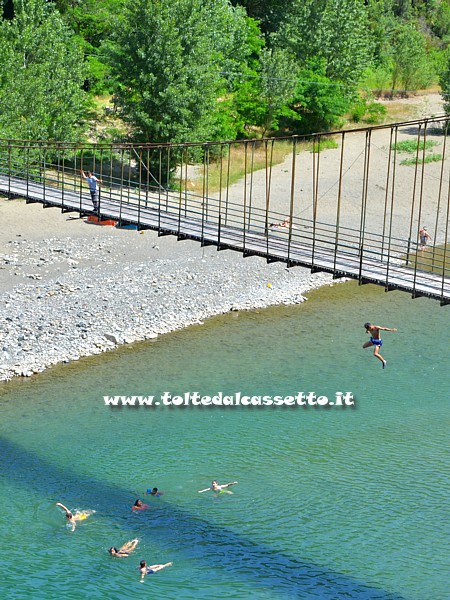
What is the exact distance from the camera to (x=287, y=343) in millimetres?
31922

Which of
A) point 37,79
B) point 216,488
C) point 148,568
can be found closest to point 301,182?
point 37,79

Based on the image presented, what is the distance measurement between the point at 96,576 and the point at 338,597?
4747mm

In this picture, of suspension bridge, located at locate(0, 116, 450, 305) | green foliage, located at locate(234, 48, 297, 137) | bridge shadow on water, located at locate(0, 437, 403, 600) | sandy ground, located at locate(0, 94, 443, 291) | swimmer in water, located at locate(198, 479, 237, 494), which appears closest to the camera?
bridge shadow on water, located at locate(0, 437, 403, 600)

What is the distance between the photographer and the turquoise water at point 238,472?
2002 cm

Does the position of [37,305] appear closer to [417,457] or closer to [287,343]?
[287,343]

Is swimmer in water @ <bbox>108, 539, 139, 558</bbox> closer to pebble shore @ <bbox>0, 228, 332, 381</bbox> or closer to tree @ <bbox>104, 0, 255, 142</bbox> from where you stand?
pebble shore @ <bbox>0, 228, 332, 381</bbox>

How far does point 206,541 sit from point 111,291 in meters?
14.9

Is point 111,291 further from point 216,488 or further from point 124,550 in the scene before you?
point 124,550

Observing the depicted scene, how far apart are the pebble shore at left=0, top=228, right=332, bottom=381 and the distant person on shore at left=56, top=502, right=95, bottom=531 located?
726cm

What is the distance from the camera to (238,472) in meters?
23.7

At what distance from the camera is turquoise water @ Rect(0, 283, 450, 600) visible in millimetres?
20016

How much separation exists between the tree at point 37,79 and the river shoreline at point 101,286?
3.98 meters

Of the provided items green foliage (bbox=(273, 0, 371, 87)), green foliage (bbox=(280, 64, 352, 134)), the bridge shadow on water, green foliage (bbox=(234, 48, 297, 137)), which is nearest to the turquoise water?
the bridge shadow on water

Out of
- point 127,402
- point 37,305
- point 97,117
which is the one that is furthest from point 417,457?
point 97,117
